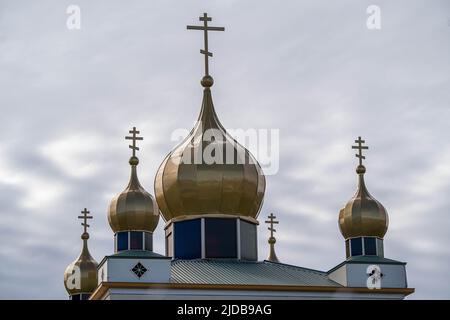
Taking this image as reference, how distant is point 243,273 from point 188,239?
3.03 meters

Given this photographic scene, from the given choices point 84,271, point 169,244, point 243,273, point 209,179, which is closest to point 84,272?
point 84,271

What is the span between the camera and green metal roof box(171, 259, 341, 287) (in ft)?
117

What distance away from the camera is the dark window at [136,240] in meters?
38.0

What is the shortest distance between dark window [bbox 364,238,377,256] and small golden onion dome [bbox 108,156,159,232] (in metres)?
6.79

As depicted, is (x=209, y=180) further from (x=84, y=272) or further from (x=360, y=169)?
(x=84, y=272)

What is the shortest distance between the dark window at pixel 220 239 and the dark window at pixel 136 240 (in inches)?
85.2

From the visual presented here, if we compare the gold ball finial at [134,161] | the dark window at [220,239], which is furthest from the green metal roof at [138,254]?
the gold ball finial at [134,161]

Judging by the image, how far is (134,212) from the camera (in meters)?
38.6

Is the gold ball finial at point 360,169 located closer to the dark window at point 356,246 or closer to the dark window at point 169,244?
the dark window at point 356,246

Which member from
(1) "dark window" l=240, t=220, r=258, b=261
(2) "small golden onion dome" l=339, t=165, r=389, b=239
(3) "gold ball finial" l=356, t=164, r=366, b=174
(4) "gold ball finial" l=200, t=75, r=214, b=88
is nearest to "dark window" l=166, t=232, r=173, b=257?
(1) "dark window" l=240, t=220, r=258, b=261

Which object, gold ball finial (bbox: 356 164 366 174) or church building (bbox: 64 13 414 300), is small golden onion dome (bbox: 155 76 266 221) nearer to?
church building (bbox: 64 13 414 300)

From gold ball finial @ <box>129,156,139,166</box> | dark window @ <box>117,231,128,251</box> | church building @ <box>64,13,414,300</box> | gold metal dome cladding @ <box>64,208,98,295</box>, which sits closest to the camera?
church building @ <box>64,13,414,300</box>
